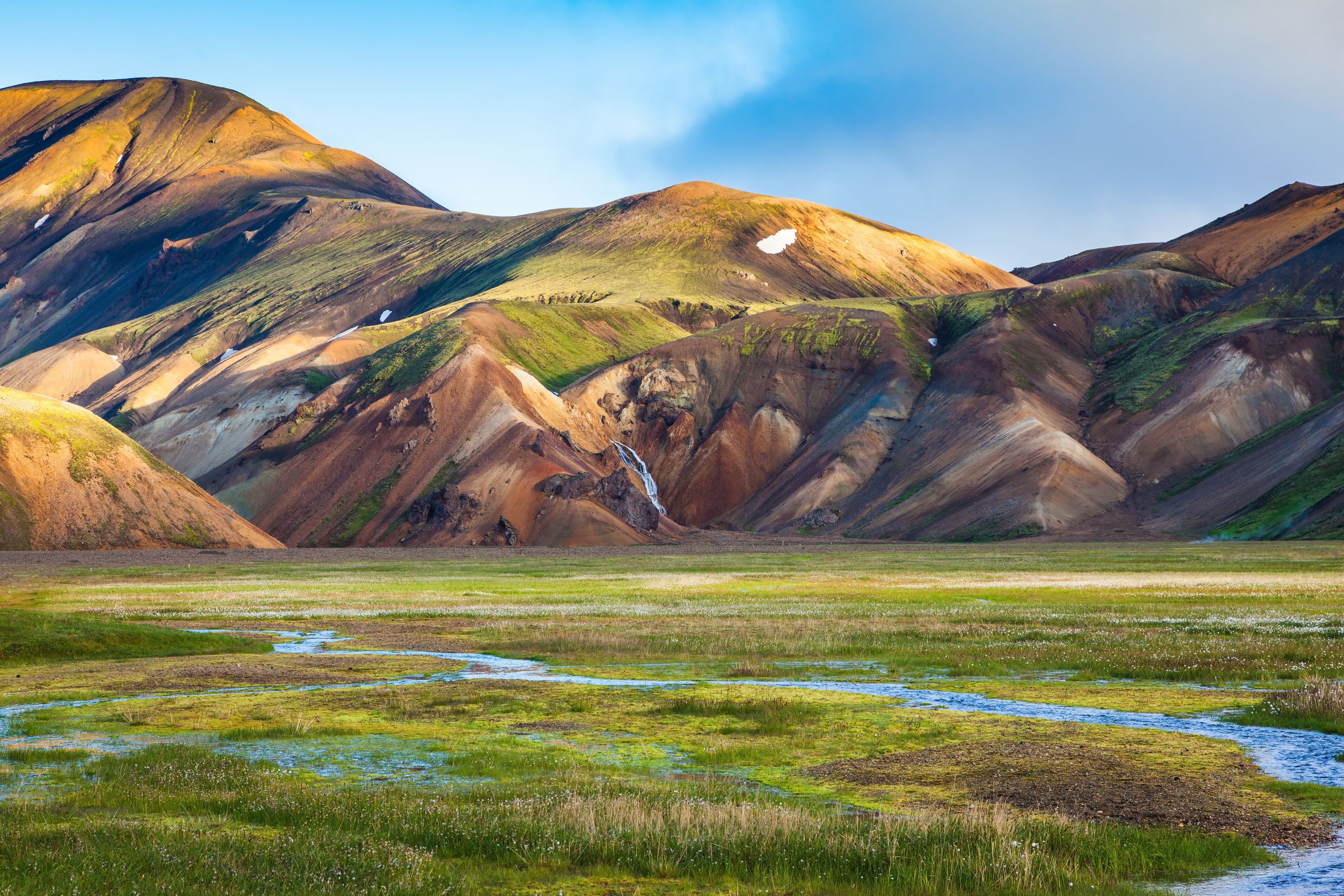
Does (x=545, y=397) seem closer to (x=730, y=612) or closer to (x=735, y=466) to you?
(x=735, y=466)

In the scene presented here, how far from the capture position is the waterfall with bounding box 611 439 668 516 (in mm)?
173125

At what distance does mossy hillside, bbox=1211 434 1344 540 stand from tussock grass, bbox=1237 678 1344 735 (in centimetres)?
10027

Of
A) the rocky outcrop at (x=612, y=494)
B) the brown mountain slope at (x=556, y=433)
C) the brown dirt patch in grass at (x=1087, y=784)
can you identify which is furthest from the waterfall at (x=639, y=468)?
the brown dirt patch in grass at (x=1087, y=784)

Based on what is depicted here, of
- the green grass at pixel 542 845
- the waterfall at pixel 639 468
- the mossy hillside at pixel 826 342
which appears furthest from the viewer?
the mossy hillside at pixel 826 342

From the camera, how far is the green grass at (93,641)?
37312 mm

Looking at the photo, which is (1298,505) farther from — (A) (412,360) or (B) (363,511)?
(A) (412,360)

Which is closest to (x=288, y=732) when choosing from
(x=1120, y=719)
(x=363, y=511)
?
(x=1120, y=719)

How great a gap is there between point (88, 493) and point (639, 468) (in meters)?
78.9

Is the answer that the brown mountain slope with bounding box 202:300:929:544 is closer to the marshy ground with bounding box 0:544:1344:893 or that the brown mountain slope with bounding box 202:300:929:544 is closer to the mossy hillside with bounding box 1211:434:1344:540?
the mossy hillside with bounding box 1211:434:1344:540

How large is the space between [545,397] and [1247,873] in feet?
535

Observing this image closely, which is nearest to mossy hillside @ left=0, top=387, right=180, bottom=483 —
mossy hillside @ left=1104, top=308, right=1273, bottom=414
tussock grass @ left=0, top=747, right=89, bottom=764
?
tussock grass @ left=0, top=747, right=89, bottom=764

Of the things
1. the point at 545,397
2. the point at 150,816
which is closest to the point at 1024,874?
the point at 150,816

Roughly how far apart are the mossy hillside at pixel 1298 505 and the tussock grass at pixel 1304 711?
10027 centimetres

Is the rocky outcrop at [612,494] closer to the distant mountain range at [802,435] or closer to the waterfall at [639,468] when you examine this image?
the distant mountain range at [802,435]
